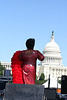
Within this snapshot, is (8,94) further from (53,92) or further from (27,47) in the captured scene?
(53,92)

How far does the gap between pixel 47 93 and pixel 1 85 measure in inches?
152

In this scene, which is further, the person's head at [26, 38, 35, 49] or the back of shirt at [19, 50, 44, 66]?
the person's head at [26, 38, 35, 49]

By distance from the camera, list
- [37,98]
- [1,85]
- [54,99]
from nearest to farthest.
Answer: [37,98]
[54,99]
[1,85]

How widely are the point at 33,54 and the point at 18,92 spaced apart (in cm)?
245

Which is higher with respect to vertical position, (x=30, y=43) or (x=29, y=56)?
(x=30, y=43)

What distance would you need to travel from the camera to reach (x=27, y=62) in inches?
553

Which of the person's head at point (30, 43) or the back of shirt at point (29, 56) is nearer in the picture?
the back of shirt at point (29, 56)

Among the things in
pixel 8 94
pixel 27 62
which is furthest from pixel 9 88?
pixel 27 62

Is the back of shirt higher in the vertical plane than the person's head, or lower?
lower

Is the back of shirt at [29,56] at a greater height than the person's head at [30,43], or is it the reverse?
the person's head at [30,43]

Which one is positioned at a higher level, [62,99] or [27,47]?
[27,47]

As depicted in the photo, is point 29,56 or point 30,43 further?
point 30,43

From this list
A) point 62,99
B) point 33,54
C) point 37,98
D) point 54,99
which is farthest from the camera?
point 62,99

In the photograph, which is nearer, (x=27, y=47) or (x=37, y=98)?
(x=37, y=98)
